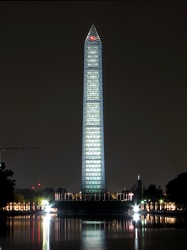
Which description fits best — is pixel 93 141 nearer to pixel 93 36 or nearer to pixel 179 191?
pixel 93 36

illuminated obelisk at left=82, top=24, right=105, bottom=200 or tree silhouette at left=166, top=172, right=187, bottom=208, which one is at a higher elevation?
illuminated obelisk at left=82, top=24, right=105, bottom=200

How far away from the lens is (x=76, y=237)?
1724 inches

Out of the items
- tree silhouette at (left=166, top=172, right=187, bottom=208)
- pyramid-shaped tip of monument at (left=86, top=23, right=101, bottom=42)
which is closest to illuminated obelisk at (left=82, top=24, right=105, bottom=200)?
pyramid-shaped tip of monument at (left=86, top=23, right=101, bottom=42)

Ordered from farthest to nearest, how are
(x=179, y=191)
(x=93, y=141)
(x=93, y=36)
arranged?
(x=93, y=36), (x=93, y=141), (x=179, y=191)

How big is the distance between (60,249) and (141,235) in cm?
1208

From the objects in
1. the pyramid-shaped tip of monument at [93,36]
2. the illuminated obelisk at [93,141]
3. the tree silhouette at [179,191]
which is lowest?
the tree silhouette at [179,191]

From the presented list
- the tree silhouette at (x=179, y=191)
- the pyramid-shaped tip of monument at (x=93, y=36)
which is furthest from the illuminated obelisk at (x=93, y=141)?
the tree silhouette at (x=179, y=191)

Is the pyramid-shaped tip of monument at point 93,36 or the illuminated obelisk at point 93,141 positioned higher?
the pyramid-shaped tip of monument at point 93,36

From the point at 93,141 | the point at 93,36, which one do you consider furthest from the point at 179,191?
the point at 93,36

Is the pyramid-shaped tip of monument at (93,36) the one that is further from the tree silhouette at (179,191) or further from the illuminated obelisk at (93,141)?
the tree silhouette at (179,191)

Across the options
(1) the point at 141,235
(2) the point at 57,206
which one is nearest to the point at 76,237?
(1) the point at 141,235

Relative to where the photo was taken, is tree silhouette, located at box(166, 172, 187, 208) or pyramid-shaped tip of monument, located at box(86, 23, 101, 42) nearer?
tree silhouette, located at box(166, 172, 187, 208)

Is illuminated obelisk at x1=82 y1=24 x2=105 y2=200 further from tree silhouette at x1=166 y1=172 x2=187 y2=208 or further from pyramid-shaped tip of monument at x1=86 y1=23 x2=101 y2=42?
tree silhouette at x1=166 y1=172 x2=187 y2=208

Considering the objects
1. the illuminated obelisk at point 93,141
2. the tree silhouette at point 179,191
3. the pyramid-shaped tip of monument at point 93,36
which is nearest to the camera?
the tree silhouette at point 179,191
